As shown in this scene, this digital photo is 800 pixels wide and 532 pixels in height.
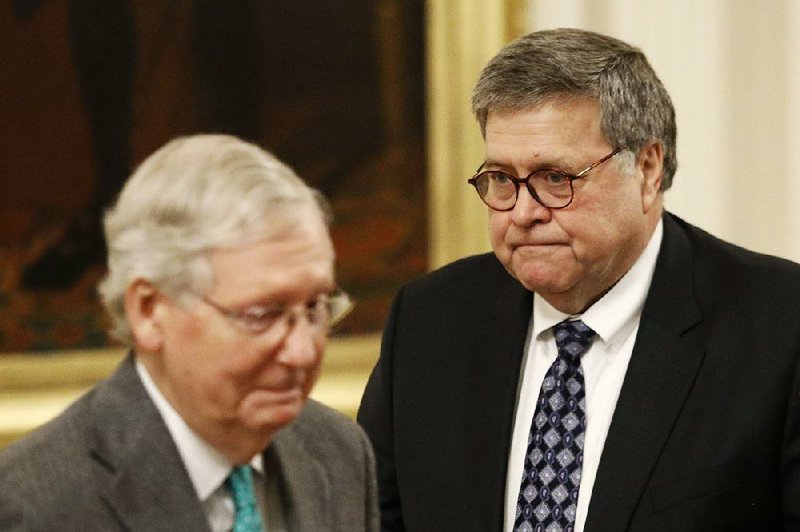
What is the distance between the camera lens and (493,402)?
2889 millimetres

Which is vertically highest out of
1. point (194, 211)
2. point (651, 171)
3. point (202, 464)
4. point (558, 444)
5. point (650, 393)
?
point (194, 211)

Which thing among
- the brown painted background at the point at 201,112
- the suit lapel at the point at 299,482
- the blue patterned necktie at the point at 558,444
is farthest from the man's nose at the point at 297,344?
the brown painted background at the point at 201,112

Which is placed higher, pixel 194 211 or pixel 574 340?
pixel 194 211

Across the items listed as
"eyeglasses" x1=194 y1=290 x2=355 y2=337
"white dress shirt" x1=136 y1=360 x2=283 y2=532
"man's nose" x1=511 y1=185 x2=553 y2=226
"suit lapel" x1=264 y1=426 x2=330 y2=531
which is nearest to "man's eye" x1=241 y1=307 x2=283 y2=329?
"eyeglasses" x1=194 y1=290 x2=355 y2=337

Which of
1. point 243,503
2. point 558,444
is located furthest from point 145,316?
point 558,444

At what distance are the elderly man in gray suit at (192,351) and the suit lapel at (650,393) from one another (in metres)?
0.99

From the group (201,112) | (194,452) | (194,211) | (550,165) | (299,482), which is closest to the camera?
(194,211)

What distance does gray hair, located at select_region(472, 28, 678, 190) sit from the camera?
2.69 metres

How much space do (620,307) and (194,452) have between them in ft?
4.02

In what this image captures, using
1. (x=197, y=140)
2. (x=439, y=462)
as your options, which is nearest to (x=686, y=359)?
(x=439, y=462)

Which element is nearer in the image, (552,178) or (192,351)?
(192,351)

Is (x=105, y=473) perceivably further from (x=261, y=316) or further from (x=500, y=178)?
(x=500, y=178)

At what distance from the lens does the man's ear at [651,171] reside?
9.25 feet

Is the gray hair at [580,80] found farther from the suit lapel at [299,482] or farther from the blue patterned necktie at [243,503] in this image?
the blue patterned necktie at [243,503]
